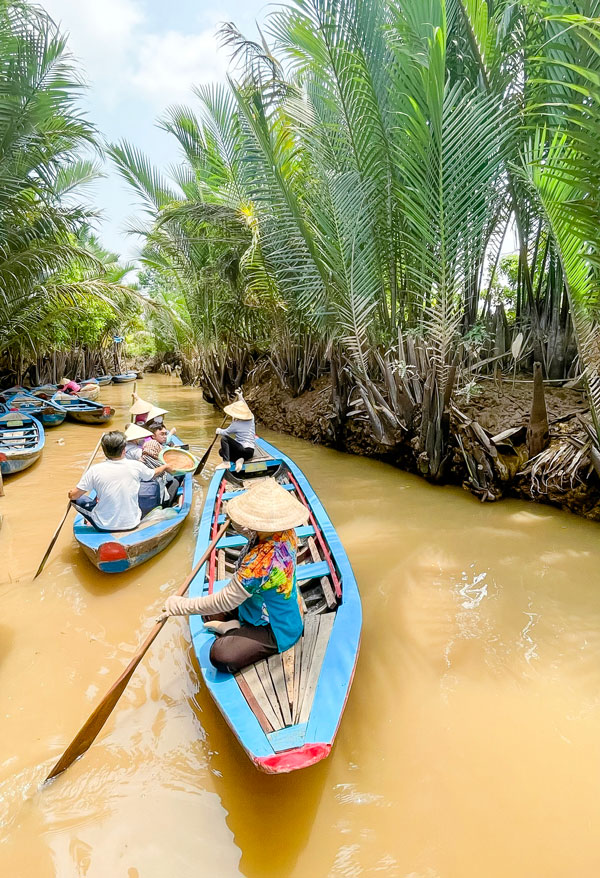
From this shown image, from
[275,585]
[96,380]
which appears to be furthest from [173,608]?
[96,380]

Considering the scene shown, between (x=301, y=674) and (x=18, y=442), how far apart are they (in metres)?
7.49

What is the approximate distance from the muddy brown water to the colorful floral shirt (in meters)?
0.59

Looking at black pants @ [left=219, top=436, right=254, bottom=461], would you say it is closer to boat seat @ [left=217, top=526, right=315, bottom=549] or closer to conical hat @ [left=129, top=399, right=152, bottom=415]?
conical hat @ [left=129, top=399, right=152, bottom=415]

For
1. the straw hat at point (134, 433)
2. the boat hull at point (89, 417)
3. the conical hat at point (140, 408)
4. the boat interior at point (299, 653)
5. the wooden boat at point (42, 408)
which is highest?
the conical hat at point (140, 408)

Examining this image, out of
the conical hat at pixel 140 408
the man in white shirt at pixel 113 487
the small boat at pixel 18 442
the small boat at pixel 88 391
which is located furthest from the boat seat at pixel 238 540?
the small boat at pixel 88 391

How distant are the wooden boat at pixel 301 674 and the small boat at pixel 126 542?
1.95 ft

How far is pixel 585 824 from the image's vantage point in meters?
1.92

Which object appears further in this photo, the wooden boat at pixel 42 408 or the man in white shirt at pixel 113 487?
the wooden boat at pixel 42 408

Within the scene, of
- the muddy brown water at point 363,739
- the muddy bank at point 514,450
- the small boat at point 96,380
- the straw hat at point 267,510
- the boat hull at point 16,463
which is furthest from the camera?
the small boat at point 96,380

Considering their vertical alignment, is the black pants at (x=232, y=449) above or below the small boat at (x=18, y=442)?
above

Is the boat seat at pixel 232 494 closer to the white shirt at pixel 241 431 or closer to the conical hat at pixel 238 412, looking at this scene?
the white shirt at pixel 241 431

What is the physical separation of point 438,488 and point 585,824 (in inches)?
169

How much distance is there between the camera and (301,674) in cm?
239

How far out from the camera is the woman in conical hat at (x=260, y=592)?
240cm
